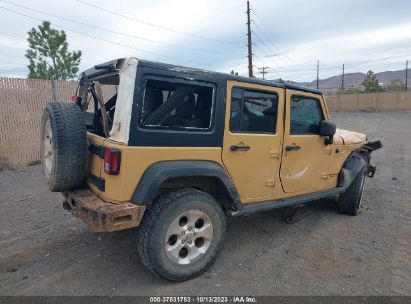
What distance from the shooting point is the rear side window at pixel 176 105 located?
2.83 metres

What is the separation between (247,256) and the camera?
140 inches

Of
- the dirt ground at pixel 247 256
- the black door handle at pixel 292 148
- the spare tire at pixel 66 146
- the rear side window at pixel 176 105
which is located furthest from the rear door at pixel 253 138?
the spare tire at pixel 66 146

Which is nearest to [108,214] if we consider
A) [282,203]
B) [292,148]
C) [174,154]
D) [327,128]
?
[174,154]

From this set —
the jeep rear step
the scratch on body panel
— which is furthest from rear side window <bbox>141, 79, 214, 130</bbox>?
the scratch on body panel

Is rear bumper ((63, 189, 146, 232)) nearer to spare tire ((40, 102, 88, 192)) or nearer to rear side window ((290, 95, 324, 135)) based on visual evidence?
spare tire ((40, 102, 88, 192))

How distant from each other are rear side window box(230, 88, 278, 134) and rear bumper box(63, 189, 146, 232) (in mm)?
1297

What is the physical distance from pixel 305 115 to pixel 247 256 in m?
1.89

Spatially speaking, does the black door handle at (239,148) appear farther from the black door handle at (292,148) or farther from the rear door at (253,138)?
the black door handle at (292,148)

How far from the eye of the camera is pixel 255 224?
175 inches

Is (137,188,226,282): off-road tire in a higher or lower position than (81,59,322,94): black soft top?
lower

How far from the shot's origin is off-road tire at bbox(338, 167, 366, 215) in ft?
15.4

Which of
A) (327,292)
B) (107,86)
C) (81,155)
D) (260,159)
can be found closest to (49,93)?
(107,86)

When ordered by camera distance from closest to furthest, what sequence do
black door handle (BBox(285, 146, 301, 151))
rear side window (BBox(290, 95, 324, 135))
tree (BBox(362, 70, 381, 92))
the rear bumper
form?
the rear bumper < black door handle (BBox(285, 146, 301, 151)) < rear side window (BBox(290, 95, 324, 135)) < tree (BBox(362, 70, 381, 92))

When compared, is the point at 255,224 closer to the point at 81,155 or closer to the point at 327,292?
the point at 327,292
